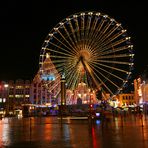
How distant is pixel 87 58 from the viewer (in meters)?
49.8

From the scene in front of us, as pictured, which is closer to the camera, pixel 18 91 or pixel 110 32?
pixel 110 32

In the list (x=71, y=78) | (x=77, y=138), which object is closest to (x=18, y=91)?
(x=71, y=78)

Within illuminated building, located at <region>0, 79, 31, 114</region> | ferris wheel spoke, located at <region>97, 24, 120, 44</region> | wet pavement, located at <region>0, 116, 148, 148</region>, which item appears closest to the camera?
wet pavement, located at <region>0, 116, 148, 148</region>

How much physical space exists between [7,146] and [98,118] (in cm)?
3208

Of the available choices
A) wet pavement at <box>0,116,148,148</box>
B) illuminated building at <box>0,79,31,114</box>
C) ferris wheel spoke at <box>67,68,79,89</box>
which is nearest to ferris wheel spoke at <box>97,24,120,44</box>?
ferris wheel spoke at <box>67,68,79,89</box>

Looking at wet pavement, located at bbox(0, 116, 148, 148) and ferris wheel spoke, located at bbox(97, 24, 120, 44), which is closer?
wet pavement, located at bbox(0, 116, 148, 148)

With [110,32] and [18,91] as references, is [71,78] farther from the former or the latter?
[18,91]

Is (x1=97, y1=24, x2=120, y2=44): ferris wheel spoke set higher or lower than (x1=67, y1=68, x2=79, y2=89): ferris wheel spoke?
higher

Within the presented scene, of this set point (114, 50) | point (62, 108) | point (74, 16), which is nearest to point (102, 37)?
point (114, 50)

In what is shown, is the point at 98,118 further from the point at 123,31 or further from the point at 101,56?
the point at 123,31

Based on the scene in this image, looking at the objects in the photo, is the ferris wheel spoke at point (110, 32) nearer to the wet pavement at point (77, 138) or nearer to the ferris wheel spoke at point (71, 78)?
the ferris wheel spoke at point (71, 78)

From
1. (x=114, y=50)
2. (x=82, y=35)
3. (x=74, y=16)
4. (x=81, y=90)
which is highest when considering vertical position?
(x=74, y=16)

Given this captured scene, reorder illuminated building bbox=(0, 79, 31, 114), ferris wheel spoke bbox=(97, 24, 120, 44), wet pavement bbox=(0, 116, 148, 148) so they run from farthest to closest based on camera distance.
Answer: illuminated building bbox=(0, 79, 31, 114) < ferris wheel spoke bbox=(97, 24, 120, 44) < wet pavement bbox=(0, 116, 148, 148)

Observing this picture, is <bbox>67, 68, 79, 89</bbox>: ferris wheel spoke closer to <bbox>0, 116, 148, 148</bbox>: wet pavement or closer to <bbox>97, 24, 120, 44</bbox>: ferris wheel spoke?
<bbox>97, 24, 120, 44</bbox>: ferris wheel spoke
